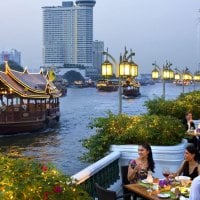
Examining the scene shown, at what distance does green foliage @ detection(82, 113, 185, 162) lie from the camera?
836 centimetres

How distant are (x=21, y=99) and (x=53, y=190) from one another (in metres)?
37.4

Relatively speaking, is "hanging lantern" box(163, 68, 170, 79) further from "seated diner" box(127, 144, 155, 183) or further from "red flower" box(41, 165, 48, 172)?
"red flower" box(41, 165, 48, 172)

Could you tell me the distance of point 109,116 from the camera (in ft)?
29.7

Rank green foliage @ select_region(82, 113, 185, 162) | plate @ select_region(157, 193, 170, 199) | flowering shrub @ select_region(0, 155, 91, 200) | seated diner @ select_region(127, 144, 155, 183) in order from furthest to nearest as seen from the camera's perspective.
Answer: green foliage @ select_region(82, 113, 185, 162), seated diner @ select_region(127, 144, 155, 183), plate @ select_region(157, 193, 170, 199), flowering shrub @ select_region(0, 155, 91, 200)

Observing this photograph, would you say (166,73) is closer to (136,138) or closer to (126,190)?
(136,138)

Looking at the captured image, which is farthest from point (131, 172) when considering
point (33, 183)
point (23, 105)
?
point (23, 105)

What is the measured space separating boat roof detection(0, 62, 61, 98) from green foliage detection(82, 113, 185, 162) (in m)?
31.4

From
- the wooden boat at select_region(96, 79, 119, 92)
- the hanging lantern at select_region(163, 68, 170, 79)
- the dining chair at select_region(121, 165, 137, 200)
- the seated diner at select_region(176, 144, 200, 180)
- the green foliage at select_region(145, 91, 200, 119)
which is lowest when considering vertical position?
the wooden boat at select_region(96, 79, 119, 92)

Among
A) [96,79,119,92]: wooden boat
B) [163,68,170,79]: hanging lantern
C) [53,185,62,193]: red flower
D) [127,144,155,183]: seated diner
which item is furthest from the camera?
[96,79,119,92]: wooden boat

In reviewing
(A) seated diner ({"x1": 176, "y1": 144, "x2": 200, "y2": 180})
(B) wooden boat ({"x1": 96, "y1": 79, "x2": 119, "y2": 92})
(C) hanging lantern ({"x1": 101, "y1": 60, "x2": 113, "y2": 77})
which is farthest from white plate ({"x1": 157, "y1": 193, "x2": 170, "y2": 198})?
(B) wooden boat ({"x1": 96, "y1": 79, "x2": 119, "y2": 92})

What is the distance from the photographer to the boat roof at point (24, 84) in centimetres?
3988

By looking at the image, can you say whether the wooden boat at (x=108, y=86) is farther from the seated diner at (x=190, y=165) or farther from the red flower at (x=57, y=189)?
the red flower at (x=57, y=189)

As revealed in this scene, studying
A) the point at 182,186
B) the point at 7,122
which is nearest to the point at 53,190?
the point at 182,186

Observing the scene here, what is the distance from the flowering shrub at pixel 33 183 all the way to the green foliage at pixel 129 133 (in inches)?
168
